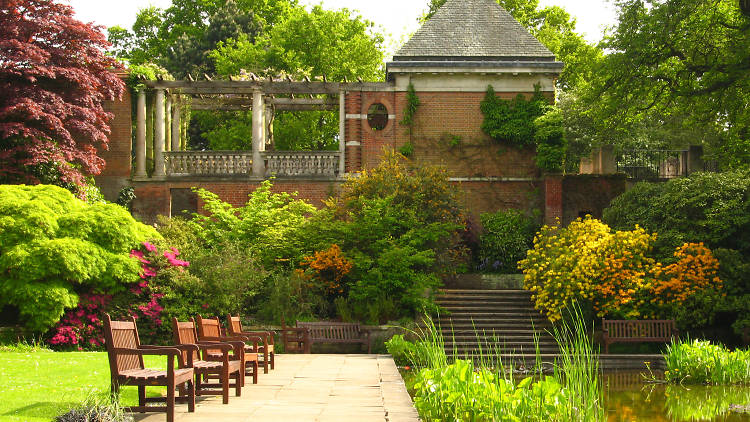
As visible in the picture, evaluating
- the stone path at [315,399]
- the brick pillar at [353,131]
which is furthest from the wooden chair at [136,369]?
the brick pillar at [353,131]

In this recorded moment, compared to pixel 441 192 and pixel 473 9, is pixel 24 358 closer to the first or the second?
pixel 441 192

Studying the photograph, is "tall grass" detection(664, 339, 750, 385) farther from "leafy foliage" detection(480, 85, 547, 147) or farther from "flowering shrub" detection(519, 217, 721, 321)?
"leafy foliage" detection(480, 85, 547, 147)

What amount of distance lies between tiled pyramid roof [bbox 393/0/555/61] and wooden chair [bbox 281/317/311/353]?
1369 centimetres

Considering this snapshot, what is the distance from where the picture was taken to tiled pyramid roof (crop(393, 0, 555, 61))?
2880 centimetres

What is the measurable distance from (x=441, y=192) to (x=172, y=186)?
9.99 meters

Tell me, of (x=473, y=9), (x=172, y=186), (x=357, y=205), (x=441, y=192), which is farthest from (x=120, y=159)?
(x=473, y=9)

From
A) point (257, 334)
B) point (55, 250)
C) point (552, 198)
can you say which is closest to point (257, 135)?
point (552, 198)

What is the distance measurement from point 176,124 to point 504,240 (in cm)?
1287

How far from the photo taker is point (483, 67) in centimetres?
2822

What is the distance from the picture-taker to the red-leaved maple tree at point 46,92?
843 inches

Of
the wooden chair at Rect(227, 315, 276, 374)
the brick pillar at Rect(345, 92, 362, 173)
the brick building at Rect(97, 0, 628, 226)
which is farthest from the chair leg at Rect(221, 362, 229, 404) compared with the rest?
the brick pillar at Rect(345, 92, 362, 173)

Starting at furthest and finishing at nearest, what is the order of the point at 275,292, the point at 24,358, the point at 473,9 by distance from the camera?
the point at 473,9, the point at 275,292, the point at 24,358

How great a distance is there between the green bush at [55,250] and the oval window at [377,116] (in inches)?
482

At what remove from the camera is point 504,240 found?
85.4ft
